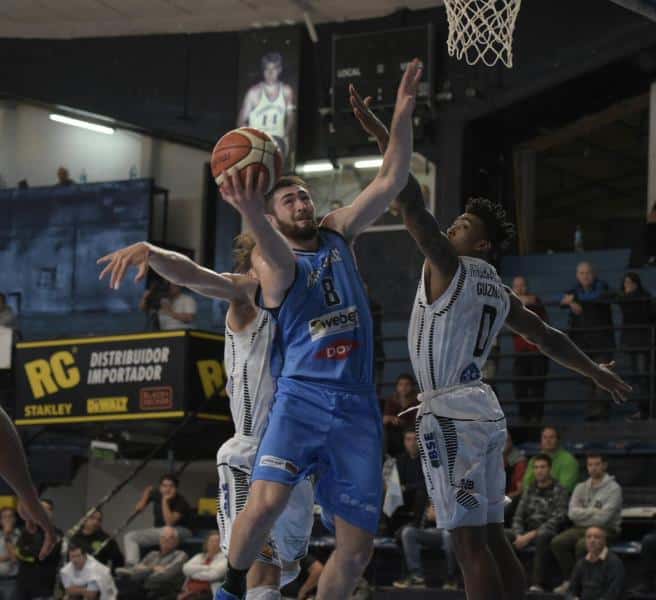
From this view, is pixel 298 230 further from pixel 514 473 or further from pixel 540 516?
pixel 514 473

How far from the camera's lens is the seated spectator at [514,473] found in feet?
43.6

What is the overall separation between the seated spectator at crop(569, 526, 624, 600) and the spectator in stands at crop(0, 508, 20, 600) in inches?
288

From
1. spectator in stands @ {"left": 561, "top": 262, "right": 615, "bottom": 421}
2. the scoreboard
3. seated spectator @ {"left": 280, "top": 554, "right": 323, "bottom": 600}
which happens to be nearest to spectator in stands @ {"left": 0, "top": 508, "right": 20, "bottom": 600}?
seated spectator @ {"left": 280, "top": 554, "right": 323, "bottom": 600}

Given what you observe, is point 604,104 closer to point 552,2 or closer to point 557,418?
point 552,2

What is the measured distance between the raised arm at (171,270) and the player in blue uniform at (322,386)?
231mm

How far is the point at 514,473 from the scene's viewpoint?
13766mm

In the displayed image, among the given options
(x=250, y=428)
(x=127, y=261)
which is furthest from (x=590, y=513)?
(x=127, y=261)

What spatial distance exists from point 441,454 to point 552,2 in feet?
45.3

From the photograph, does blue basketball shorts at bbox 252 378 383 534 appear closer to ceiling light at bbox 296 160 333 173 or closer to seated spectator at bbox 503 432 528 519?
seated spectator at bbox 503 432 528 519

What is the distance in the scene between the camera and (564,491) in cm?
1277

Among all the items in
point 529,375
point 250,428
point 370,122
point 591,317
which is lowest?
point 250,428

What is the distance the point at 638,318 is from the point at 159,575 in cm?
651

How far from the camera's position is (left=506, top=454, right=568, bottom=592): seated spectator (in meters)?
12.4

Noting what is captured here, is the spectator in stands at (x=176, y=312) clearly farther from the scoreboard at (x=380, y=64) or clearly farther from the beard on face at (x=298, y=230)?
the beard on face at (x=298, y=230)
